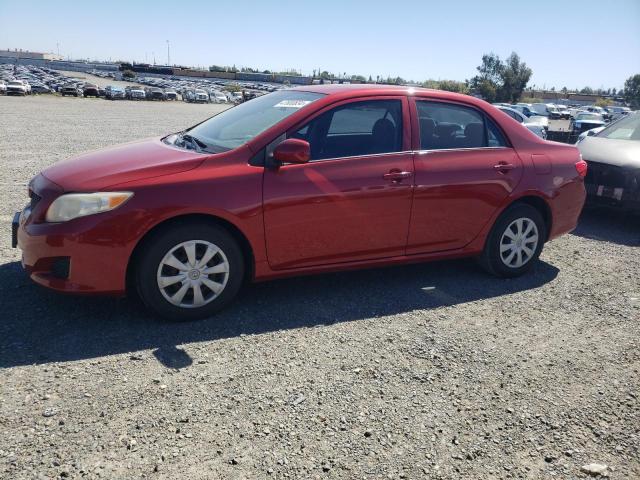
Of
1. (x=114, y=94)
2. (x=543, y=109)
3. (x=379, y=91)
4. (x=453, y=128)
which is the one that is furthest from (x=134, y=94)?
(x=453, y=128)

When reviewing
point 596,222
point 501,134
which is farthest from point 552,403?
point 596,222

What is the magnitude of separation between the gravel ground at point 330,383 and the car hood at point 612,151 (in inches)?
115

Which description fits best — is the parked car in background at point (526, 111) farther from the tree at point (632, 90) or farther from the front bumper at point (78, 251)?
the tree at point (632, 90)

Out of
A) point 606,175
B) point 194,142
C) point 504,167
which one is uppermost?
point 194,142

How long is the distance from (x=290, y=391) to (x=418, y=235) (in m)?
2.02

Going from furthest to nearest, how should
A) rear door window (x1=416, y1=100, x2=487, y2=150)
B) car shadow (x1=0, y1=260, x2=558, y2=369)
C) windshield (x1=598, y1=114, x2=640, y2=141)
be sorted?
1. windshield (x1=598, y1=114, x2=640, y2=141)
2. rear door window (x1=416, y1=100, x2=487, y2=150)
3. car shadow (x1=0, y1=260, x2=558, y2=369)

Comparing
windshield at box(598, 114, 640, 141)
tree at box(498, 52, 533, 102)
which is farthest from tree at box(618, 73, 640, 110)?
windshield at box(598, 114, 640, 141)

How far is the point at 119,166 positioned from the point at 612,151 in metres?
6.82

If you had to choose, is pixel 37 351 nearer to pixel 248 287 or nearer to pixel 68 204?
pixel 68 204

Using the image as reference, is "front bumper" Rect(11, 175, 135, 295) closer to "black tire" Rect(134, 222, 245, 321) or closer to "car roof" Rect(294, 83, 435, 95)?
"black tire" Rect(134, 222, 245, 321)

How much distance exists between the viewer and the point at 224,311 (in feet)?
13.3

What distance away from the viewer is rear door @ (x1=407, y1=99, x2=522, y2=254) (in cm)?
449

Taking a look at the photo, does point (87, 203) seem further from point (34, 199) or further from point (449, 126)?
point (449, 126)

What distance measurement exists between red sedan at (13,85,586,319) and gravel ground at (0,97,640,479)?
347mm
